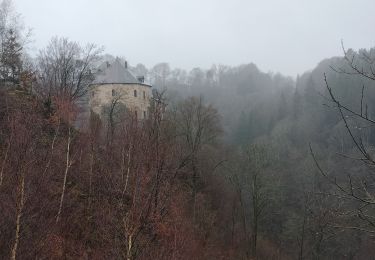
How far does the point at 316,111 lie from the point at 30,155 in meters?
71.2

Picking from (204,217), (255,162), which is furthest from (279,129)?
(204,217)

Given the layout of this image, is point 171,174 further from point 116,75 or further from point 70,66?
point 116,75

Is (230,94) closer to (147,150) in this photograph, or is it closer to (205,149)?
(205,149)

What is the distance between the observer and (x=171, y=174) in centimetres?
1366

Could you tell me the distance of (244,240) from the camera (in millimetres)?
33719

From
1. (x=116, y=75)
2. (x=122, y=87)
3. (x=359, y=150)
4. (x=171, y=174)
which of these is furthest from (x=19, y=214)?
(x=116, y=75)

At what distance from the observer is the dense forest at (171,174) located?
10.5 m

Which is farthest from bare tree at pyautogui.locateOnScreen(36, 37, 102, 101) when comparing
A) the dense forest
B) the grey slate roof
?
the grey slate roof

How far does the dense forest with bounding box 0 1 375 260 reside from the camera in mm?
10550

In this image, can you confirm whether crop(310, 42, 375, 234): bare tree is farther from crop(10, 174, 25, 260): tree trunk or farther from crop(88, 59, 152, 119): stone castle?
crop(88, 59, 152, 119): stone castle

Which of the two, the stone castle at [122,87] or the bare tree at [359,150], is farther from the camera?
the stone castle at [122,87]

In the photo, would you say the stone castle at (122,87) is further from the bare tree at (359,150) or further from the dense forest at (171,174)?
the bare tree at (359,150)

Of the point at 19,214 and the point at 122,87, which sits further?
the point at 122,87

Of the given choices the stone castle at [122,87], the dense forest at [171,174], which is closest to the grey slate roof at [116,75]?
the stone castle at [122,87]
